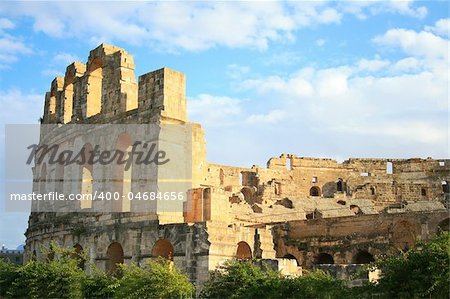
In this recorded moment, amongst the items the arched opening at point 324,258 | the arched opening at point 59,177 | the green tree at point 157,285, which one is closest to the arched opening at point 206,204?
the green tree at point 157,285

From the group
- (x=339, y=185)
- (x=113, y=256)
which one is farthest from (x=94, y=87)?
(x=339, y=185)

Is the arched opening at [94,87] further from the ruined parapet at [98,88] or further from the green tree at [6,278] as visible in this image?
the green tree at [6,278]

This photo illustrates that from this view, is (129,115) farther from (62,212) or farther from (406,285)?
(406,285)

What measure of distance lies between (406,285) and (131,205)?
11.6 meters

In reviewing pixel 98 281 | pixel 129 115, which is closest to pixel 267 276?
pixel 98 281

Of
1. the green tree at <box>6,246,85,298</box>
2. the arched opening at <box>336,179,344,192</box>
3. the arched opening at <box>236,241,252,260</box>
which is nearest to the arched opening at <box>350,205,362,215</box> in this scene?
the arched opening at <box>336,179,344,192</box>

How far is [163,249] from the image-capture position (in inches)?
845

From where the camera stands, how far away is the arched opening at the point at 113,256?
74.2 ft

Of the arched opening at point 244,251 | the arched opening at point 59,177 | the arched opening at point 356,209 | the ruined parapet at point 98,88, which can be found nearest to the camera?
the arched opening at point 244,251

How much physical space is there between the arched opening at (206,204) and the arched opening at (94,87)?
836 centimetres

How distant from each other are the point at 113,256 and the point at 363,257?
10897 millimetres

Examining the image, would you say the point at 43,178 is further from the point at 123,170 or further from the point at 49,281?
the point at 49,281

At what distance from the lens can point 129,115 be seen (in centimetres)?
2409

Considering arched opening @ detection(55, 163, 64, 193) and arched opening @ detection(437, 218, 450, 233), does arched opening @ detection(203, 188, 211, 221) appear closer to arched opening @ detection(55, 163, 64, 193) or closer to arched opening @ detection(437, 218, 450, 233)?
arched opening @ detection(55, 163, 64, 193)
